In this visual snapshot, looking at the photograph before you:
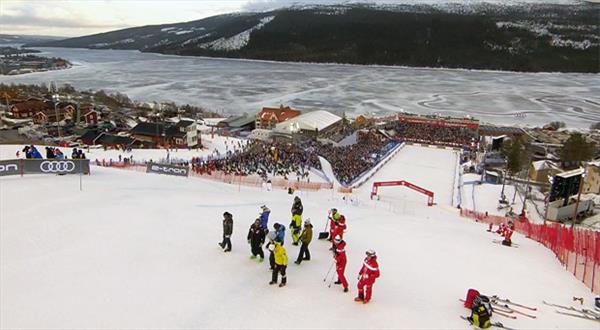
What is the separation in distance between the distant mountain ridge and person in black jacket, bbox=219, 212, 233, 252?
12869 cm

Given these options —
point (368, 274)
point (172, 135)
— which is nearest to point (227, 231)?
point (368, 274)

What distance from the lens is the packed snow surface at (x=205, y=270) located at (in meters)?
5.30

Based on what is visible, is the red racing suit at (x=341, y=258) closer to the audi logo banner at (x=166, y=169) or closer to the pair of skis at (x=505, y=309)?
the pair of skis at (x=505, y=309)

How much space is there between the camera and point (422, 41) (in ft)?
483

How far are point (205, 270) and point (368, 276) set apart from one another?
94.5 inches

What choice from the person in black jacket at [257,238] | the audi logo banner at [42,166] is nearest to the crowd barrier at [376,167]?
the audi logo banner at [42,166]

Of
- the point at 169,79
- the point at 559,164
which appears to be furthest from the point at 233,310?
the point at 169,79

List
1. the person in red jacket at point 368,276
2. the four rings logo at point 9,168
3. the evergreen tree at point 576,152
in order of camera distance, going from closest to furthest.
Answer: the person in red jacket at point 368,276 < the four rings logo at point 9,168 < the evergreen tree at point 576,152

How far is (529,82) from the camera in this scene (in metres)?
90.9

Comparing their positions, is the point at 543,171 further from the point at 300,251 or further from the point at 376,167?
the point at 300,251

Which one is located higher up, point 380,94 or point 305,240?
point 305,240

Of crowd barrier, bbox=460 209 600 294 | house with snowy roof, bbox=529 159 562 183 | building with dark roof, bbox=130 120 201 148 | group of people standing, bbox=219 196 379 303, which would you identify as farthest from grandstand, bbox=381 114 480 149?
group of people standing, bbox=219 196 379 303

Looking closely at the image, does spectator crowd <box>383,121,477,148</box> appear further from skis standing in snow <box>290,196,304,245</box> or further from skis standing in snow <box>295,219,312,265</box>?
skis standing in snow <box>295,219,312,265</box>

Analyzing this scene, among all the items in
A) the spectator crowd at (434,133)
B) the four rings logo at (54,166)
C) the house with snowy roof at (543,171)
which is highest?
the four rings logo at (54,166)
